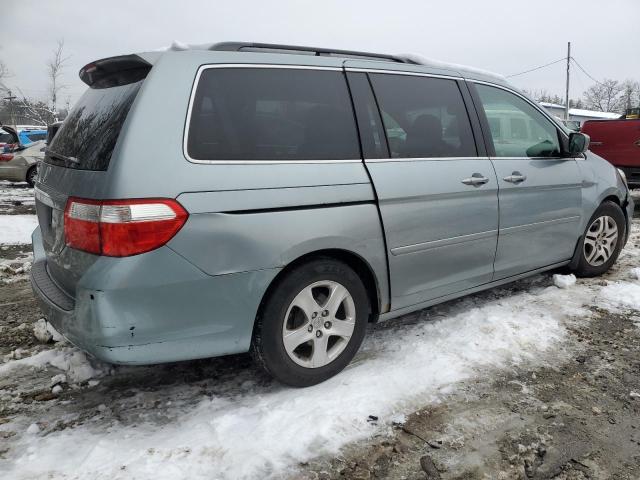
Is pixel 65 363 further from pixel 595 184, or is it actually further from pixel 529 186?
pixel 595 184

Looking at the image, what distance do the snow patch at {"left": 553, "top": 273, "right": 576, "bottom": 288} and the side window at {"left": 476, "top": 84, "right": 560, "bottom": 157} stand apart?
1150mm

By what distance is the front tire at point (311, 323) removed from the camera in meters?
2.54

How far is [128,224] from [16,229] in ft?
20.6

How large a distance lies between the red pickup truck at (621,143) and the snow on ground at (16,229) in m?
9.78

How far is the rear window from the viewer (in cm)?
232

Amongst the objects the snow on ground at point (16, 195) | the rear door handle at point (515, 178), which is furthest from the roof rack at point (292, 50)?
the snow on ground at point (16, 195)

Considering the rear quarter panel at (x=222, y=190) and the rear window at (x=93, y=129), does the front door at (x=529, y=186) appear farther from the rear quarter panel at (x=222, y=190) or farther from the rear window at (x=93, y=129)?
the rear window at (x=93, y=129)

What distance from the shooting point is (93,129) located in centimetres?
253

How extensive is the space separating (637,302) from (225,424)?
3486 millimetres

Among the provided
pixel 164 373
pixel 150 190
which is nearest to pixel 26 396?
pixel 164 373

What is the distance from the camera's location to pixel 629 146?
8.87 m

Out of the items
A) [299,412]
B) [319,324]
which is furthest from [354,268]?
[299,412]

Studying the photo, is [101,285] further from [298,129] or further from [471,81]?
[471,81]

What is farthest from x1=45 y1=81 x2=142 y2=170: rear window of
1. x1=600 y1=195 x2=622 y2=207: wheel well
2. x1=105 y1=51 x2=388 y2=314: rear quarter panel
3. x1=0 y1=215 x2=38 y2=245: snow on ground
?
x1=0 y1=215 x2=38 y2=245: snow on ground
